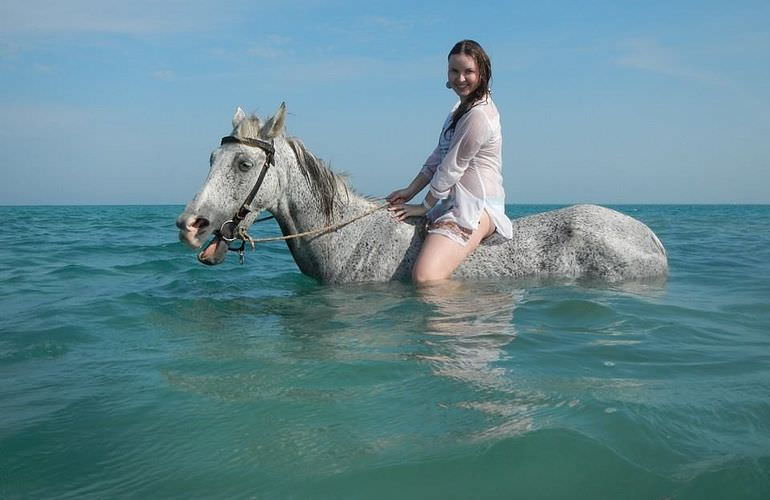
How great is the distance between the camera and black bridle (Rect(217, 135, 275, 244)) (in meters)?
5.40

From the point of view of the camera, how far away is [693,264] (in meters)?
8.42

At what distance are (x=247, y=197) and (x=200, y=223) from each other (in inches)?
19.1

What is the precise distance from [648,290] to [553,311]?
156 cm

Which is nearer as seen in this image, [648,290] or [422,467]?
[422,467]

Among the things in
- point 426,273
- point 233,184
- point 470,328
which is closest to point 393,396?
point 470,328

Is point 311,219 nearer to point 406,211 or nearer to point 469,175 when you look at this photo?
point 406,211

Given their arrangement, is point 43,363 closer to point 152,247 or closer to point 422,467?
point 422,467

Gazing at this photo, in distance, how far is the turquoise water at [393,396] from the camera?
215 centimetres

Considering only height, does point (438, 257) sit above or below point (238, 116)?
below

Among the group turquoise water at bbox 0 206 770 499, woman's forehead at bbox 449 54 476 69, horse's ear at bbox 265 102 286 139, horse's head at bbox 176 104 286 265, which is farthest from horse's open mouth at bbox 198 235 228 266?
woman's forehead at bbox 449 54 476 69

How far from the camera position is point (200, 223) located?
16.9 feet

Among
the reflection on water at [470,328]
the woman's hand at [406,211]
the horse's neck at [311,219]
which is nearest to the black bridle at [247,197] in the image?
the horse's neck at [311,219]

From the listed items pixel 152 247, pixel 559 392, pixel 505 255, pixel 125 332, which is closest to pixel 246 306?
pixel 125 332

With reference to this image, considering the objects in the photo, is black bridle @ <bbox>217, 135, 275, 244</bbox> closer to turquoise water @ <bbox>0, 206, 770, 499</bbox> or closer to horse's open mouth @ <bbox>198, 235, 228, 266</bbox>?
horse's open mouth @ <bbox>198, 235, 228, 266</bbox>
